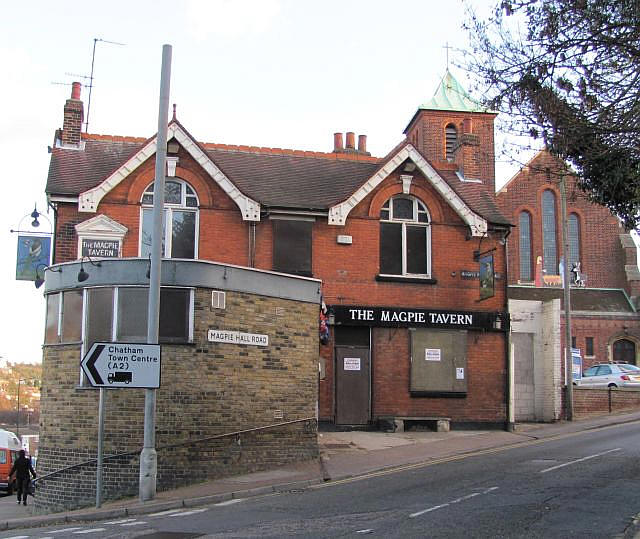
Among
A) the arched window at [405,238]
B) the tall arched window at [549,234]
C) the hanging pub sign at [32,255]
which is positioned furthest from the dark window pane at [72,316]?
the tall arched window at [549,234]

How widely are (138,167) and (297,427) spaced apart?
363 inches

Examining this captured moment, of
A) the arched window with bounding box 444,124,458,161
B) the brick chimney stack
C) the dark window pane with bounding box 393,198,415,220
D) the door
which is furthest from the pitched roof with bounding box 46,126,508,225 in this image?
the arched window with bounding box 444,124,458,161

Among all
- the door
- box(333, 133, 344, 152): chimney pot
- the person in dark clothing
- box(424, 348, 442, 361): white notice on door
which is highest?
box(333, 133, 344, 152): chimney pot

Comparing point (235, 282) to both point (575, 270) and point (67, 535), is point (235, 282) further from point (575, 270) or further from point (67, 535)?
point (575, 270)

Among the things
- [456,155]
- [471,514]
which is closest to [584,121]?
[471,514]

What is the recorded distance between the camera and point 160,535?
10.1 m

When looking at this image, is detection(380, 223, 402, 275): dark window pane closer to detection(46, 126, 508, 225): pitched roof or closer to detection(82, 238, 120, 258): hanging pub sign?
detection(46, 126, 508, 225): pitched roof

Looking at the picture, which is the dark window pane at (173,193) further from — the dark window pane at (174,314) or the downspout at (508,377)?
the downspout at (508,377)

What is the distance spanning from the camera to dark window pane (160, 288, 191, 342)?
15406 millimetres

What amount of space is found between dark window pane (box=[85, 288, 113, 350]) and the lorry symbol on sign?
7.30ft

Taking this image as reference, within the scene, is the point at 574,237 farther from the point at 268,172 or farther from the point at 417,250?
the point at 268,172

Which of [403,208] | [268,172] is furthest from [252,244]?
[403,208]

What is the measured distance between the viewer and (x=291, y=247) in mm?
22469

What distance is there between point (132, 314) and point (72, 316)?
1.49 m
